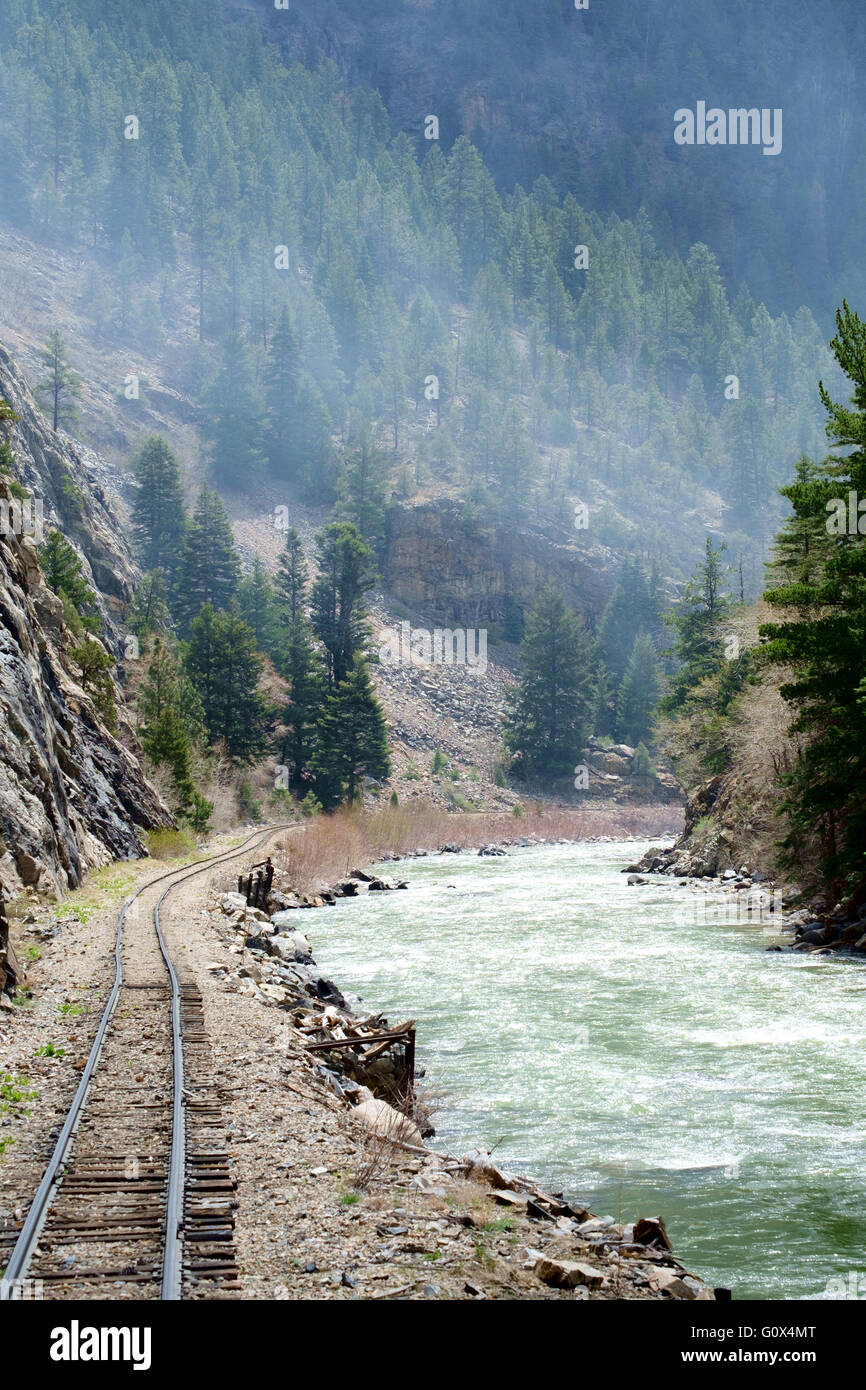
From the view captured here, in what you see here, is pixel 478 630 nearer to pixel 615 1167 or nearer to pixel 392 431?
pixel 392 431

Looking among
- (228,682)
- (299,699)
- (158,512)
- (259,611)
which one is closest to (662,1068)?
(228,682)

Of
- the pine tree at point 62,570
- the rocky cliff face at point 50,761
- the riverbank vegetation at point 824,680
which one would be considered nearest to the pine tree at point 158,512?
the pine tree at point 62,570

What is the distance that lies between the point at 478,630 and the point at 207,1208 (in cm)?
11210

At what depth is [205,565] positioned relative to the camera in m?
91.8

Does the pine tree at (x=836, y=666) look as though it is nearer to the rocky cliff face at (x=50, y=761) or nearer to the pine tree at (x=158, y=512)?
the rocky cliff face at (x=50, y=761)

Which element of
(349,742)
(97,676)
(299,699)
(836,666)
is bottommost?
(349,742)

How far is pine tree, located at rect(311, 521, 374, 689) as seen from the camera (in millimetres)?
86062

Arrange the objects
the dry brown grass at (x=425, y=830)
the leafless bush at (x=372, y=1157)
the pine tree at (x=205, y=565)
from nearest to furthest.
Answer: the leafless bush at (x=372, y=1157)
the dry brown grass at (x=425, y=830)
the pine tree at (x=205, y=565)

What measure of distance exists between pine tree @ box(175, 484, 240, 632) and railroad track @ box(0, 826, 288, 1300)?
80.0 metres

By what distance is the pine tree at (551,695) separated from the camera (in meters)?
102

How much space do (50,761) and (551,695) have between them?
256 ft

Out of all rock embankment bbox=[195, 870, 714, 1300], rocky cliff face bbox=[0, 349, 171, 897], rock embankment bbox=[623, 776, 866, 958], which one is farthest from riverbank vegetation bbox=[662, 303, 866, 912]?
rocky cliff face bbox=[0, 349, 171, 897]

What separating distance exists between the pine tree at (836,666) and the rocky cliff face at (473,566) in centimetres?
9052

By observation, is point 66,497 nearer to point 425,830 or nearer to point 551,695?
point 425,830
